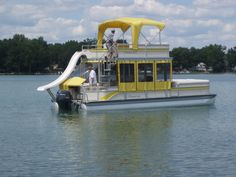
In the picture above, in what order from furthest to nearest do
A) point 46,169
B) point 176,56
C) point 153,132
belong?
point 176,56 < point 153,132 < point 46,169

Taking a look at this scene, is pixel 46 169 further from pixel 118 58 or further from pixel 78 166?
pixel 118 58

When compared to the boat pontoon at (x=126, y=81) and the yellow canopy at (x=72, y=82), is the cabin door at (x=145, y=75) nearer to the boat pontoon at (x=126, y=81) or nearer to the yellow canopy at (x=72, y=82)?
the boat pontoon at (x=126, y=81)

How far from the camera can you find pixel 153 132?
29.0 metres

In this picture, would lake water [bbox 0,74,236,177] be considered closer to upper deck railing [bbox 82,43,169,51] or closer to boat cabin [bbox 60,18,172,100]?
boat cabin [bbox 60,18,172,100]

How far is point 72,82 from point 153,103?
192 inches

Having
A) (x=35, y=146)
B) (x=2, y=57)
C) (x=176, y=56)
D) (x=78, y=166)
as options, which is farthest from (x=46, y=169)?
(x=176, y=56)

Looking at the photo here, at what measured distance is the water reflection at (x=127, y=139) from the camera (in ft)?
69.3

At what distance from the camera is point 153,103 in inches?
1539

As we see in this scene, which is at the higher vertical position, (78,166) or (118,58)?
(118,58)

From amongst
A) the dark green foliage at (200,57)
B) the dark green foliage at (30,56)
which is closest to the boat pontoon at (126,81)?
the dark green foliage at (30,56)

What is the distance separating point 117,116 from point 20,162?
14.0 metres

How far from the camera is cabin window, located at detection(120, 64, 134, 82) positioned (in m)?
38.7

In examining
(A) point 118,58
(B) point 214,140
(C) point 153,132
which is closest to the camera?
(B) point 214,140

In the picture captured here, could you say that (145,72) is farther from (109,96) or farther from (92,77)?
(92,77)
